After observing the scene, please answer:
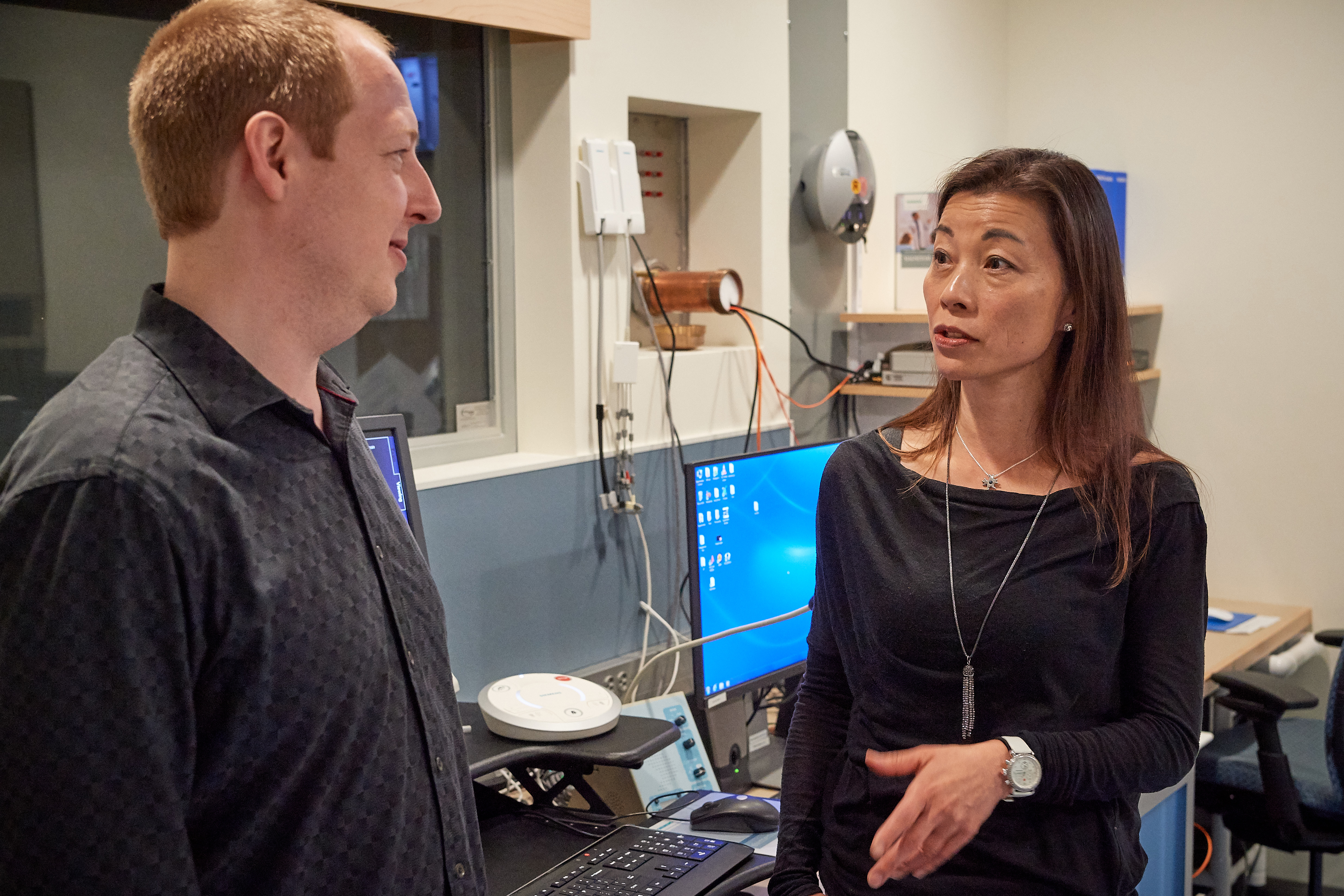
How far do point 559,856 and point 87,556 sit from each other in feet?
3.26

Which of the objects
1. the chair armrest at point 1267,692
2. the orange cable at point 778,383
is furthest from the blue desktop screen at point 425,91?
the chair armrest at point 1267,692

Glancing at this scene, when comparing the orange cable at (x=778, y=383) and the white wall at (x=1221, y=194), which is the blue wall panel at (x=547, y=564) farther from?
the white wall at (x=1221, y=194)

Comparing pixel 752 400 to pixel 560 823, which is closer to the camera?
pixel 560 823

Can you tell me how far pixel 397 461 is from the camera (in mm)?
1684

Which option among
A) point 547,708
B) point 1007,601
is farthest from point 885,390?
point 1007,601

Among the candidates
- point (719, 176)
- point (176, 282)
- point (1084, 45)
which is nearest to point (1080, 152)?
point (1084, 45)

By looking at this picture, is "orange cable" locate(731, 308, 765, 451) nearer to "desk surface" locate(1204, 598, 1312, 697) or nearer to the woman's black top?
"desk surface" locate(1204, 598, 1312, 697)

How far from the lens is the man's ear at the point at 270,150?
783 millimetres

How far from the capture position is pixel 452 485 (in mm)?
2068

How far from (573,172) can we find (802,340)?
0.93 meters

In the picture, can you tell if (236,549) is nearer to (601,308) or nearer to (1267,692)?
(601,308)

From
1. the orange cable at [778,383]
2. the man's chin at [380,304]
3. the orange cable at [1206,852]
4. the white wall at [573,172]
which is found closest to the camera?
the man's chin at [380,304]

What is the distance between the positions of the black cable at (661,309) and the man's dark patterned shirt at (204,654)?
1.57m

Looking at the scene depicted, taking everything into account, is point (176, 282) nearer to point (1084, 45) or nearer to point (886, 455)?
point (886, 455)
